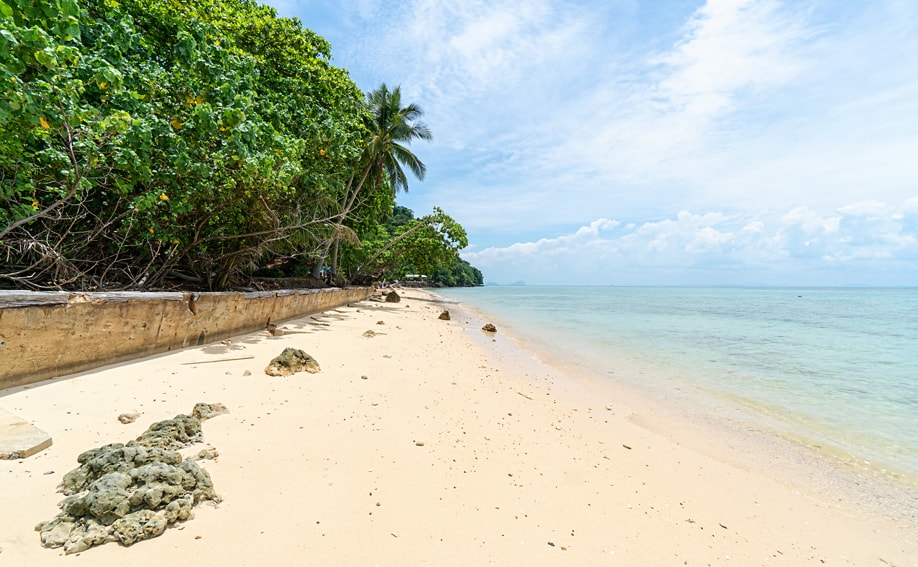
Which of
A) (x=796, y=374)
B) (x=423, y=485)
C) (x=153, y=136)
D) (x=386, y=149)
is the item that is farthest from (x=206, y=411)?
(x=386, y=149)

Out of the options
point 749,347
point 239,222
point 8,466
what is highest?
point 239,222

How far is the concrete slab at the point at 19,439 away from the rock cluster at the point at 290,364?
195 cm

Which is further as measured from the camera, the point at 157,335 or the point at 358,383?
the point at 157,335

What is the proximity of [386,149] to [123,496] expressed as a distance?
1647 cm

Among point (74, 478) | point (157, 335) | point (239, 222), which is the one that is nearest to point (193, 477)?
point (74, 478)

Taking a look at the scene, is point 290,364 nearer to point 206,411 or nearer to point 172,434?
point 206,411

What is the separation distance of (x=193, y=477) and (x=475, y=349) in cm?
614

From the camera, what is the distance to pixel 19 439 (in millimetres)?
2240

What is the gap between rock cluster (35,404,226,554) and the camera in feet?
5.19

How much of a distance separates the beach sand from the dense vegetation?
2564 mm

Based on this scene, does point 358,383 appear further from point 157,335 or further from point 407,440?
point 157,335

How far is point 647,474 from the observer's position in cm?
284

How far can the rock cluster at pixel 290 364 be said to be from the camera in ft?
14.0

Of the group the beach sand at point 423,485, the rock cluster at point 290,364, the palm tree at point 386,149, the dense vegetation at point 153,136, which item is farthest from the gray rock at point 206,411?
the palm tree at point 386,149
